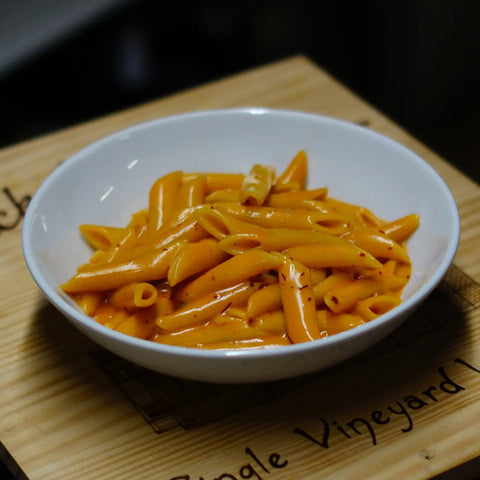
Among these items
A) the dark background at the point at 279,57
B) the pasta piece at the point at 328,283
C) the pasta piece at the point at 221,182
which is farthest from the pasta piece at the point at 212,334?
the dark background at the point at 279,57

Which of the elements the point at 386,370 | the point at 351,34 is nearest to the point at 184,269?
the point at 386,370

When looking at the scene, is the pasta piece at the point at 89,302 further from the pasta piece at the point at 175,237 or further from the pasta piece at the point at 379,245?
the pasta piece at the point at 379,245

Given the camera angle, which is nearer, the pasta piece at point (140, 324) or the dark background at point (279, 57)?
the pasta piece at point (140, 324)

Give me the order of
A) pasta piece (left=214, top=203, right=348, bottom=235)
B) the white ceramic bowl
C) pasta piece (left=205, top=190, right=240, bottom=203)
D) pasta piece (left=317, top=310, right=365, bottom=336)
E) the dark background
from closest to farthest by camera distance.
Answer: the white ceramic bowl < pasta piece (left=317, top=310, right=365, bottom=336) < pasta piece (left=214, top=203, right=348, bottom=235) < pasta piece (left=205, top=190, right=240, bottom=203) < the dark background

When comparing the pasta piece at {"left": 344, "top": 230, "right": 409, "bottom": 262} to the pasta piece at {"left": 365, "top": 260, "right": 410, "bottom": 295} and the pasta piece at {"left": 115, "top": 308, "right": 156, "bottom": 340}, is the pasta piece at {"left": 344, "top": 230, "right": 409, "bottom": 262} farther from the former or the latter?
the pasta piece at {"left": 115, "top": 308, "right": 156, "bottom": 340}

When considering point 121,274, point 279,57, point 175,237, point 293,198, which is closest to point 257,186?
point 293,198

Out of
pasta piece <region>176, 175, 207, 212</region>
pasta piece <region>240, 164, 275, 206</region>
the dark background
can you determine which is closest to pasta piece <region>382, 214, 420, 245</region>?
pasta piece <region>240, 164, 275, 206</region>
